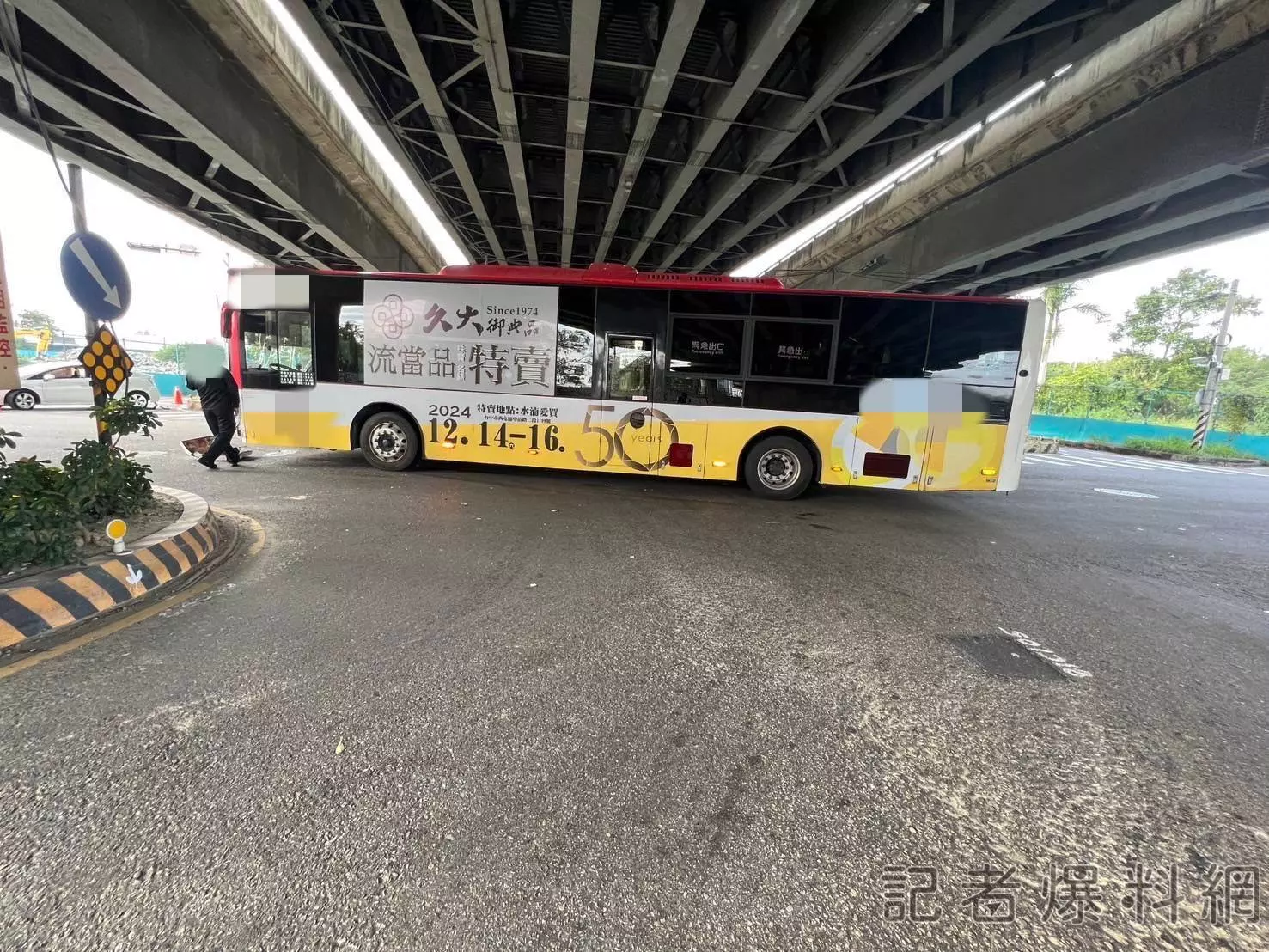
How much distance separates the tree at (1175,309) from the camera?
106 ft

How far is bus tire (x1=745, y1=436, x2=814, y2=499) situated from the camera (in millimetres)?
7949

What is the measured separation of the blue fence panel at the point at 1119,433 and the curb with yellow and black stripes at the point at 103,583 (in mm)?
29528

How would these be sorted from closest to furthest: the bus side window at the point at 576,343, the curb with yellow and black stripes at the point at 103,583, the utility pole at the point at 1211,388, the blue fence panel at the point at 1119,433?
the curb with yellow and black stripes at the point at 103,583
the bus side window at the point at 576,343
the utility pole at the point at 1211,388
the blue fence panel at the point at 1119,433

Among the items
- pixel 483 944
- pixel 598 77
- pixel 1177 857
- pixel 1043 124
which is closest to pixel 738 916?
pixel 483 944

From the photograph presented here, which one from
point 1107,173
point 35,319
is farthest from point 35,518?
point 35,319

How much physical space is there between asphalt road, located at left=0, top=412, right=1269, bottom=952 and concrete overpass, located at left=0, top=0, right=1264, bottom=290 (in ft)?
16.8

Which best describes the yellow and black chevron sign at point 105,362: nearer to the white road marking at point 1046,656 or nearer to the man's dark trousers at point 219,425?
the man's dark trousers at point 219,425

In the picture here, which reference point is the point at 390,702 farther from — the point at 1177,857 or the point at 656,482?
the point at 656,482

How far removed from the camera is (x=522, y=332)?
26.4ft

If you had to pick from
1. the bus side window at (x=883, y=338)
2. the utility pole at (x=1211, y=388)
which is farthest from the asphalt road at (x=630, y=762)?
the utility pole at (x=1211, y=388)

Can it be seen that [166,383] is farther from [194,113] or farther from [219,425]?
[194,113]

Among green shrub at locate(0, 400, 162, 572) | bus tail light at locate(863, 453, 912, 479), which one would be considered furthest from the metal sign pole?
bus tail light at locate(863, 453, 912, 479)

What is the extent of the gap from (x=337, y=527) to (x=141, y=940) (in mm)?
4458

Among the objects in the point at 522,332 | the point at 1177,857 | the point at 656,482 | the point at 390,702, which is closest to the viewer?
the point at 1177,857
